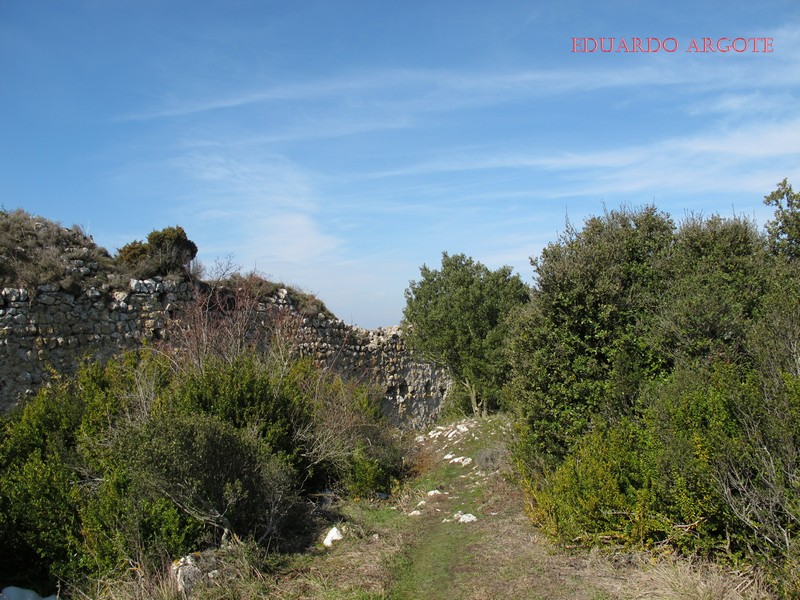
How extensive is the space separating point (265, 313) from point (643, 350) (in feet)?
32.6

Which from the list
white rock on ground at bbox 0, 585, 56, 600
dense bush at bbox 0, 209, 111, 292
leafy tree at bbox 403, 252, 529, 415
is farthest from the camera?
leafy tree at bbox 403, 252, 529, 415

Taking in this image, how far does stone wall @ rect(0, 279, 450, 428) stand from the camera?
1023cm

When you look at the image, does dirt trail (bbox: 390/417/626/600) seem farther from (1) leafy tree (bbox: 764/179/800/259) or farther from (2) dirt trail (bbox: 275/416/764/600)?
(1) leafy tree (bbox: 764/179/800/259)

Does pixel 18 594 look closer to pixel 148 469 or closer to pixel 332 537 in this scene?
pixel 148 469

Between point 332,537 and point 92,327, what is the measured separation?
725 centimetres

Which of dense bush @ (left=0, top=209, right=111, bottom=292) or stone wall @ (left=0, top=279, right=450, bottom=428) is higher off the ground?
dense bush @ (left=0, top=209, right=111, bottom=292)

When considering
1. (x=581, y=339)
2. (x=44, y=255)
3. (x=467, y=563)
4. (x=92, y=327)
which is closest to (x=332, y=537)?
(x=467, y=563)

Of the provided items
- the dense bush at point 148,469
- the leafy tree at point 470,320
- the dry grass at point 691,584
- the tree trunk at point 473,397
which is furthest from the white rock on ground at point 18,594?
the tree trunk at point 473,397

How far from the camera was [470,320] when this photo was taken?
571 inches

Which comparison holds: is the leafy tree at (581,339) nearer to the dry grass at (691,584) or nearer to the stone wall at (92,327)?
the dry grass at (691,584)

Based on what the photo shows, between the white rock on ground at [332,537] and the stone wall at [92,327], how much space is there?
5.54 meters

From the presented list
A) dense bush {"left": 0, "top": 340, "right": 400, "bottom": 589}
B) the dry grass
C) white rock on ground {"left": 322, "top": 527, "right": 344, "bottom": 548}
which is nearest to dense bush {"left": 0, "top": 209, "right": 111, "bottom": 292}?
dense bush {"left": 0, "top": 340, "right": 400, "bottom": 589}

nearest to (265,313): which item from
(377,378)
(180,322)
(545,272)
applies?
(180,322)

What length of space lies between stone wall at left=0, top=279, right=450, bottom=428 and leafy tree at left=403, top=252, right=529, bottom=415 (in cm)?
259
